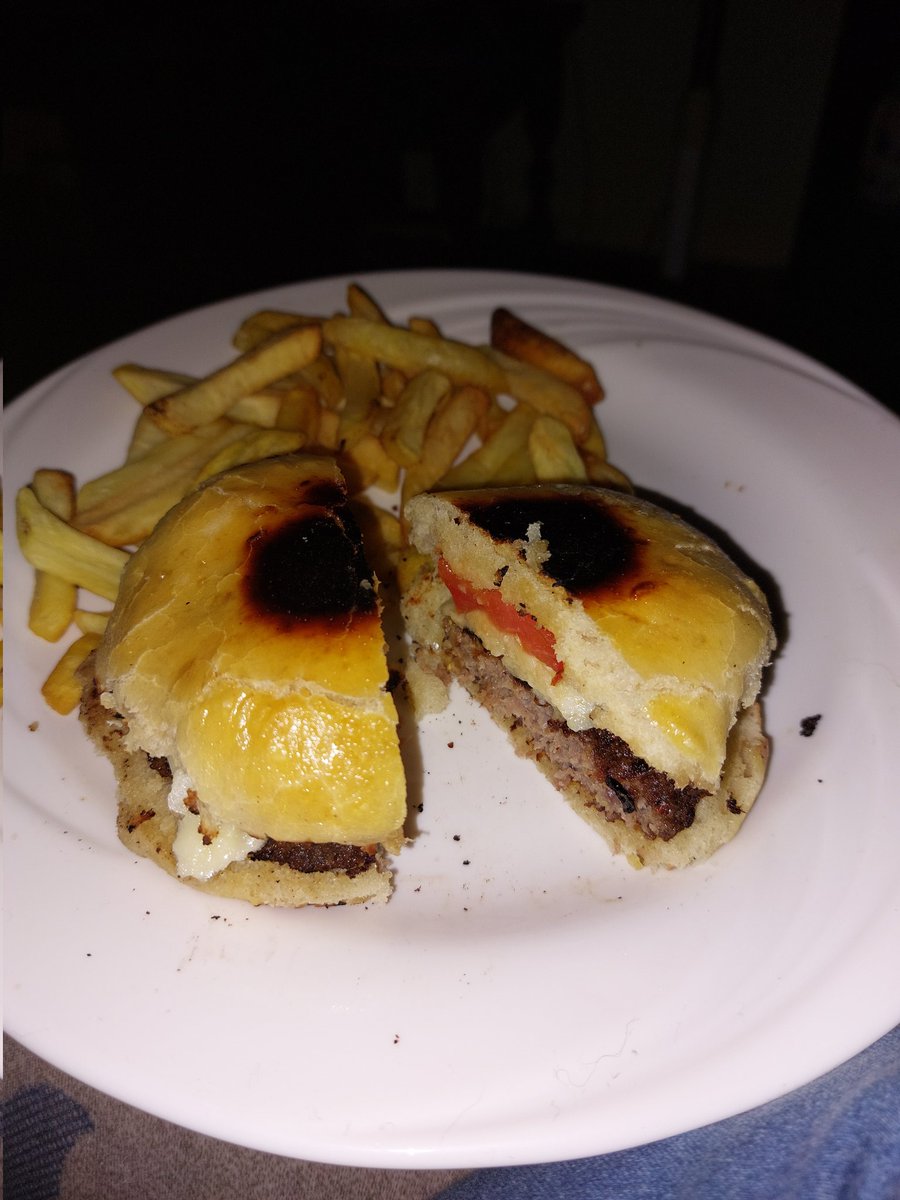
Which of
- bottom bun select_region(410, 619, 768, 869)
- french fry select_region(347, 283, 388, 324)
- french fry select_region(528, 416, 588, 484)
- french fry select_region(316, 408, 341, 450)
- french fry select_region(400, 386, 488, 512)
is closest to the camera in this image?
bottom bun select_region(410, 619, 768, 869)

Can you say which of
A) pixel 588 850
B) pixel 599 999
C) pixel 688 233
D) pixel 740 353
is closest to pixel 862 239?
pixel 688 233

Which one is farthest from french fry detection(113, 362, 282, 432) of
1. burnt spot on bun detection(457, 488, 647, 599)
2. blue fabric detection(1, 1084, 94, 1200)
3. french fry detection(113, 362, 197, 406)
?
blue fabric detection(1, 1084, 94, 1200)

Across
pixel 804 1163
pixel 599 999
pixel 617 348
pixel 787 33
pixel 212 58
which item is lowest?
pixel 804 1163

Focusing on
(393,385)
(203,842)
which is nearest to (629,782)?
(203,842)

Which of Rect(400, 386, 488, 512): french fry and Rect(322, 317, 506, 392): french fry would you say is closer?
Rect(400, 386, 488, 512): french fry

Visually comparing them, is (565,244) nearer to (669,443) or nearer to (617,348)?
(617,348)

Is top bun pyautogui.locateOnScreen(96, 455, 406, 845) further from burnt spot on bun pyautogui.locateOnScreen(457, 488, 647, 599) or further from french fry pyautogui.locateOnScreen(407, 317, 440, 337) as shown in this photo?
french fry pyautogui.locateOnScreen(407, 317, 440, 337)
